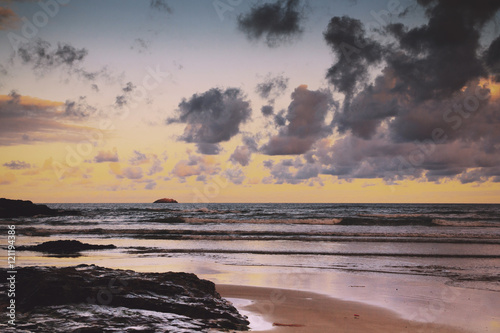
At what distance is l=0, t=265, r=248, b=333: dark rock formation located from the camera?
5.84m

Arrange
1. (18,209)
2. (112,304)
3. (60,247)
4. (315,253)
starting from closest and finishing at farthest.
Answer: (112,304) → (60,247) → (315,253) → (18,209)

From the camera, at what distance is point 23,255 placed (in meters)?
17.2

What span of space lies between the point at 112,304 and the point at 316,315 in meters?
4.15

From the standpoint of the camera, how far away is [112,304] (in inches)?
261

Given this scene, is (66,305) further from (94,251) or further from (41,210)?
(41,210)

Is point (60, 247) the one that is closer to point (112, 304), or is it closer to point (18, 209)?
point (112, 304)

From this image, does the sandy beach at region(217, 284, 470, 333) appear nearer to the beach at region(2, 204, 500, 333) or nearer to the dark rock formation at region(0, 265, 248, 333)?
the beach at region(2, 204, 500, 333)

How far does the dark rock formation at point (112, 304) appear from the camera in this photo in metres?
5.84

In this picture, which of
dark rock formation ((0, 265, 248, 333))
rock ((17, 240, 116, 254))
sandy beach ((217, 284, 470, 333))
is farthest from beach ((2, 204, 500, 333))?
dark rock formation ((0, 265, 248, 333))

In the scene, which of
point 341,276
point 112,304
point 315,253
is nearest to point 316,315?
point 112,304

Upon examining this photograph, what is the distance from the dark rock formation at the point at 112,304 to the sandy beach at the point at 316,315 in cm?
96

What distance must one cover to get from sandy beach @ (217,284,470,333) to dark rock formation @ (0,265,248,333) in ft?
3.14

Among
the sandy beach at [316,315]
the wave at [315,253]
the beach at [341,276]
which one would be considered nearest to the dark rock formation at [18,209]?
the beach at [341,276]

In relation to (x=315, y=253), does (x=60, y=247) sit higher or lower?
higher
